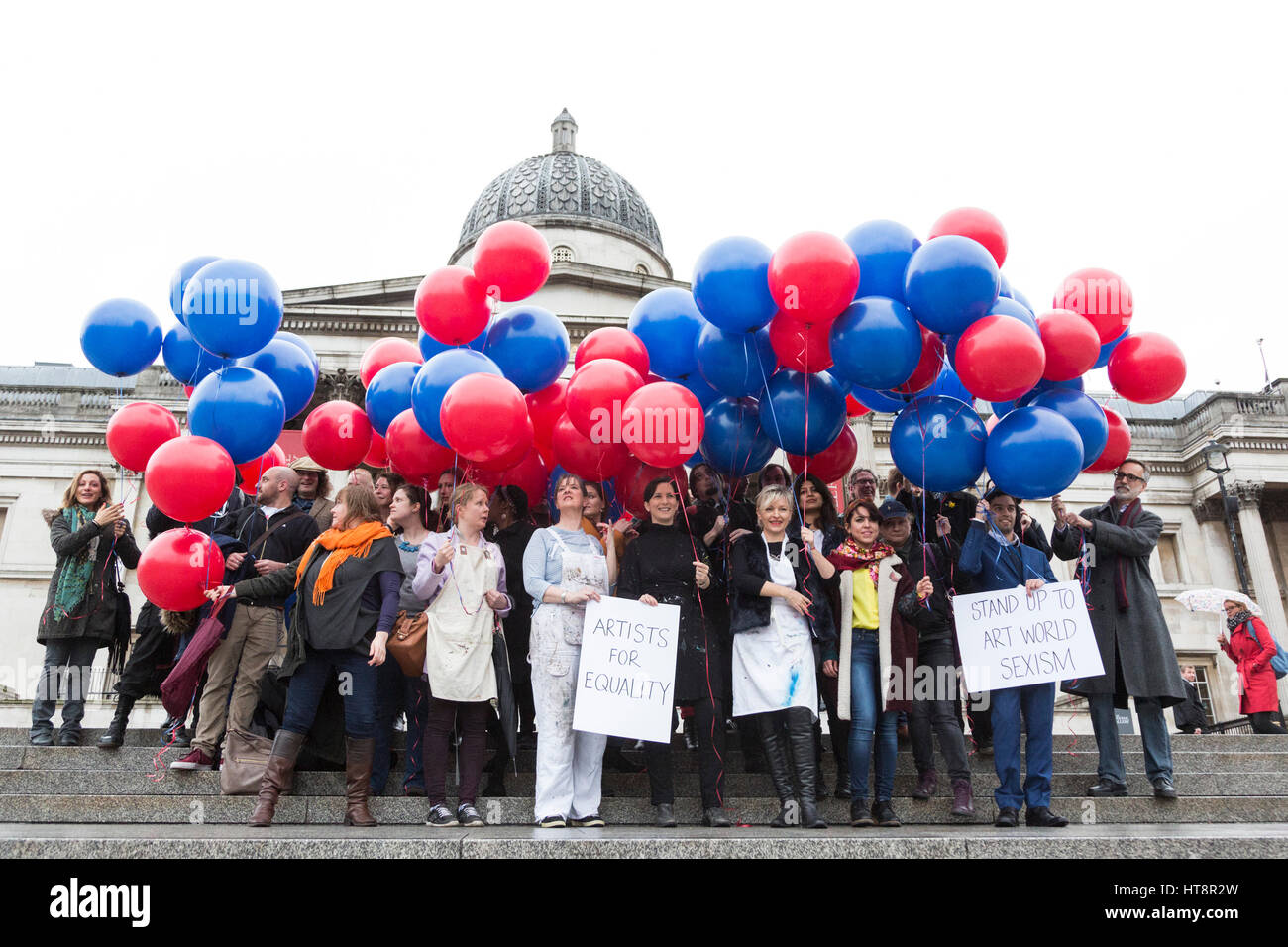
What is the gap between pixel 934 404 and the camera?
593 cm

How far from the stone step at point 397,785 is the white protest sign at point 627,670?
2.89ft

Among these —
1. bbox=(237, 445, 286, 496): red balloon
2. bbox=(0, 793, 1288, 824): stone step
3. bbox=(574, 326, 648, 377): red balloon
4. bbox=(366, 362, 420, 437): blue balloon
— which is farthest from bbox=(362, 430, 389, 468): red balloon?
bbox=(0, 793, 1288, 824): stone step

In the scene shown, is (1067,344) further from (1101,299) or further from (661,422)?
(661,422)

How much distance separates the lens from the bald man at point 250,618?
19.9 feet

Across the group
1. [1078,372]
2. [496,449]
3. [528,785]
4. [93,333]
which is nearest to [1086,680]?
[1078,372]

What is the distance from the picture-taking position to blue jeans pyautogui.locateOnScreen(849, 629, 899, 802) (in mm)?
5273

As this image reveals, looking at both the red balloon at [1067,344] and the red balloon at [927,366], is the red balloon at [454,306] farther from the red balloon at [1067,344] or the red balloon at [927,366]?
the red balloon at [1067,344]

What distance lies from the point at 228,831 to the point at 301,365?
3.45m

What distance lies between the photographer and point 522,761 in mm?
6344

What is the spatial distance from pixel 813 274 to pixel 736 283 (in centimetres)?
Answer: 56

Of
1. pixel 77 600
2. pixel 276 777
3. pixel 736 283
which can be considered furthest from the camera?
pixel 77 600

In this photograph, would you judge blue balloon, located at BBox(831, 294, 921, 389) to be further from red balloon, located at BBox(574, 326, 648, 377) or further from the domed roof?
the domed roof

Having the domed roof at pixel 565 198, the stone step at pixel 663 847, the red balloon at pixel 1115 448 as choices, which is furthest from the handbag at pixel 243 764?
the domed roof at pixel 565 198

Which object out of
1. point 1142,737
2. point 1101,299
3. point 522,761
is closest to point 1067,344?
point 1101,299
